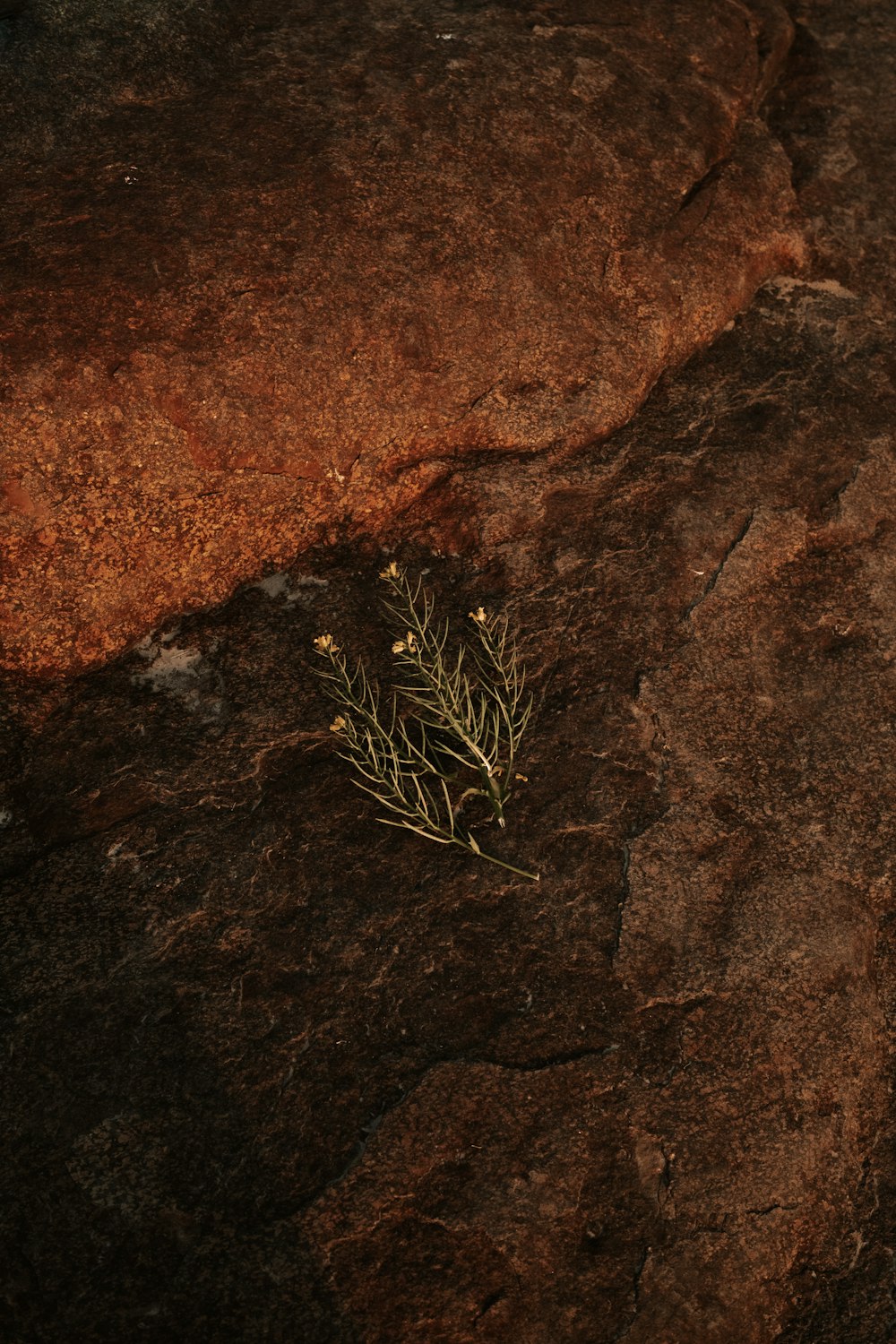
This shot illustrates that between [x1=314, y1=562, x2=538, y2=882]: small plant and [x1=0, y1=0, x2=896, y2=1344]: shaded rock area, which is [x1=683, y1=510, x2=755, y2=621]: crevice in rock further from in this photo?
[x1=314, y1=562, x2=538, y2=882]: small plant

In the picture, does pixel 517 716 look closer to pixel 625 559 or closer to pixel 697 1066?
pixel 625 559

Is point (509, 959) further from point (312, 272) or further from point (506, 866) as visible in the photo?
point (312, 272)

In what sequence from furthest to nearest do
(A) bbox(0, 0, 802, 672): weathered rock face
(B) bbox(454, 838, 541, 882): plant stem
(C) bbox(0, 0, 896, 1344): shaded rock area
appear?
(A) bbox(0, 0, 802, 672): weathered rock face, (B) bbox(454, 838, 541, 882): plant stem, (C) bbox(0, 0, 896, 1344): shaded rock area

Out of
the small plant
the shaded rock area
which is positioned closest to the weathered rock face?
the shaded rock area

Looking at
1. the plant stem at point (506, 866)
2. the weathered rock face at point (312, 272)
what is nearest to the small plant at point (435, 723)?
the plant stem at point (506, 866)

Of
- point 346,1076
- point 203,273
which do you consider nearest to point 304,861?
point 346,1076

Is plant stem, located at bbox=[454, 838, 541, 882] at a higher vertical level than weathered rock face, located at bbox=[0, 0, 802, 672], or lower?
lower

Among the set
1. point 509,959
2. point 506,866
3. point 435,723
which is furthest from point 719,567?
point 509,959
